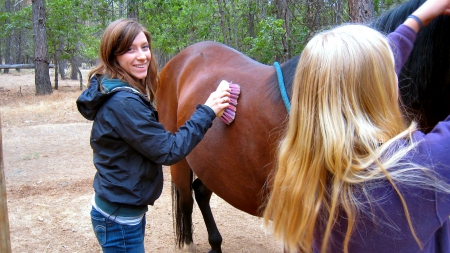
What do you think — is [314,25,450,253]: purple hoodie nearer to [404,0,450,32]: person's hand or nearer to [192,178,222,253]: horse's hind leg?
[404,0,450,32]: person's hand

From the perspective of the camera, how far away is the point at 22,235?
12.2 ft

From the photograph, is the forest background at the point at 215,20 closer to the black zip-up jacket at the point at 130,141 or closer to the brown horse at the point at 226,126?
the brown horse at the point at 226,126

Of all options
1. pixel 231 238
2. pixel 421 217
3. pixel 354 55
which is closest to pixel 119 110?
pixel 354 55

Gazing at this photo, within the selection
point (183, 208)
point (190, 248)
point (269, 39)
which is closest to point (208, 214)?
point (183, 208)

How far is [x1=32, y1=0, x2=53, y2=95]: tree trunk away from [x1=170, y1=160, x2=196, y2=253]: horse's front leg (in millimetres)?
12540

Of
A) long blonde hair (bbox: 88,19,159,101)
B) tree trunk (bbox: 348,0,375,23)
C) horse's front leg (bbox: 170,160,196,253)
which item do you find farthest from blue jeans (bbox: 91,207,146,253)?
tree trunk (bbox: 348,0,375,23)

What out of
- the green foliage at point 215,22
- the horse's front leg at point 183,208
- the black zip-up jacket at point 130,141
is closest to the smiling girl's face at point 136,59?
the black zip-up jacket at point 130,141

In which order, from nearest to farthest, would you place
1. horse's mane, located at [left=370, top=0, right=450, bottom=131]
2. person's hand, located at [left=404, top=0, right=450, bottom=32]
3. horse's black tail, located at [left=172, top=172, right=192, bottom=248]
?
person's hand, located at [left=404, top=0, right=450, bottom=32], horse's mane, located at [left=370, top=0, right=450, bottom=131], horse's black tail, located at [left=172, top=172, right=192, bottom=248]

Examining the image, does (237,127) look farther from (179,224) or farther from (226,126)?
A: (179,224)

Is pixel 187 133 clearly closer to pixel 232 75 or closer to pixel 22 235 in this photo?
pixel 232 75

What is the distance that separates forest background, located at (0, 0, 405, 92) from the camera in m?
6.33

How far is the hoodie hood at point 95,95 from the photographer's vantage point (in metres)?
1.66

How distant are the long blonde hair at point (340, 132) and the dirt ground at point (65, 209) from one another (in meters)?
1.46

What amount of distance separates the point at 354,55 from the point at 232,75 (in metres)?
1.64
